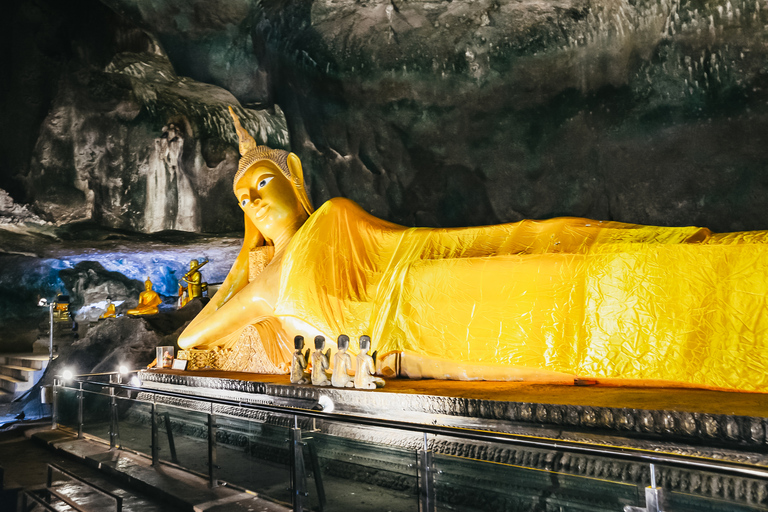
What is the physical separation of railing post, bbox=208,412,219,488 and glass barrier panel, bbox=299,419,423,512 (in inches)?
31.0

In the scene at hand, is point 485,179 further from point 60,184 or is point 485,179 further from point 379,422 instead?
point 60,184

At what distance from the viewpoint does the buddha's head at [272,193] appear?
501 centimetres

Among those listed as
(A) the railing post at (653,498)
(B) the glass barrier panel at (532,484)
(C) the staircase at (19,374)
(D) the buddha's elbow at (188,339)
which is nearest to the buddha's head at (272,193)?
(D) the buddha's elbow at (188,339)

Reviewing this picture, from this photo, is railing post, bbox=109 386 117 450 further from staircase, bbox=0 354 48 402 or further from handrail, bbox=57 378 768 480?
staircase, bbox=0 354 48 402

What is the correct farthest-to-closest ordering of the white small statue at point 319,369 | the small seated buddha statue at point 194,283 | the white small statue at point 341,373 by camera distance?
1. the small seated buddha statue at point 194,283
2. the white small statue at point 319,369
3. the white small statue at point 341,373

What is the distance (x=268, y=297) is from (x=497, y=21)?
12.7ft

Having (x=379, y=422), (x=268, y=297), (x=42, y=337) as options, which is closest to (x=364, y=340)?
(x=379, y=422)

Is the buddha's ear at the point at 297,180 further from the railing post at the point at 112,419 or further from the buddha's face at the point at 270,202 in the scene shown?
the railing post at the point at 112,419

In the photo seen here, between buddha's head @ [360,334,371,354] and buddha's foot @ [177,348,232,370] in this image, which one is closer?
buddha's head @ [360,334,371,354]

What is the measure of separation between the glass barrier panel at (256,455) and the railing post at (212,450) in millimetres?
27

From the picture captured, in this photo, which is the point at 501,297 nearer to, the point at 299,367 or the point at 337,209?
the point at 299,367

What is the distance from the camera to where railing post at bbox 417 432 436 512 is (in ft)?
5.95

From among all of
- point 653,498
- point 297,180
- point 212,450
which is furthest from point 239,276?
point 653,498

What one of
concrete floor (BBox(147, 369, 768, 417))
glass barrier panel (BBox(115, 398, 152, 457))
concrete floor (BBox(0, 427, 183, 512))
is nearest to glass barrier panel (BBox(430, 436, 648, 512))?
concrete floor (BBox(147, 369, 768, 417))
